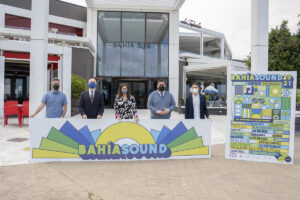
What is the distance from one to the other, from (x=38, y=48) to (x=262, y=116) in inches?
255

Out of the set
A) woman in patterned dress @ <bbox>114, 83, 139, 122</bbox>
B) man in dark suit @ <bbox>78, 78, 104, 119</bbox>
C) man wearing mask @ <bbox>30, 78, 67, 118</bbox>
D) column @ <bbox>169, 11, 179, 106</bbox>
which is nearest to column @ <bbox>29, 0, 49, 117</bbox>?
man wearing mask @ <bbox>30, 78, 67, 118</bbox>

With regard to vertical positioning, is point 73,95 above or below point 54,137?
above

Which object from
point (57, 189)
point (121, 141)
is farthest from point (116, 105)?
point (57, 189)

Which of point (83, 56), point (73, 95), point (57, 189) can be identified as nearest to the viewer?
point (57, 189)

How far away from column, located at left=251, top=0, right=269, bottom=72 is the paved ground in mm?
3360

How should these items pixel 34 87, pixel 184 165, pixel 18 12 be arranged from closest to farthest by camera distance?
pixel 184 165 < pixel 34 87 < pixel 18 12

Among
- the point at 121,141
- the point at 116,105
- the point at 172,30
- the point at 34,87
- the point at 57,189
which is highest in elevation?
the point at 172,30

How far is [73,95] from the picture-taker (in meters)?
13.9

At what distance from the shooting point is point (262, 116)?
5.25 metres

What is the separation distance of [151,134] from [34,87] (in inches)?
173

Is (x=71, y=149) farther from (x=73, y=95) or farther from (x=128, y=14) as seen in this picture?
(x=128, y=14)

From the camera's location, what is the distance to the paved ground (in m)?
3.39

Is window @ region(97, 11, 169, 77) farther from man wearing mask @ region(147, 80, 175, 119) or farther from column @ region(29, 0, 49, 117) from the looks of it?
man wearing mask @ region(147, 80, 175, 119)

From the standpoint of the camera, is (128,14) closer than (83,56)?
No
